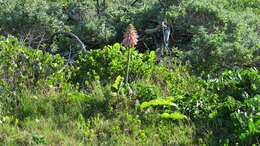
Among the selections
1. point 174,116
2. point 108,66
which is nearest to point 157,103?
point 174,116

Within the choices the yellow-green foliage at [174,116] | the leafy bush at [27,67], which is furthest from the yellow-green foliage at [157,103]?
the leafy bush at [27,67]

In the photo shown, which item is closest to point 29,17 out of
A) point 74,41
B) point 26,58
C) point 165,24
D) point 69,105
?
point 74,41

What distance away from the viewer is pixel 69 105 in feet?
15.1

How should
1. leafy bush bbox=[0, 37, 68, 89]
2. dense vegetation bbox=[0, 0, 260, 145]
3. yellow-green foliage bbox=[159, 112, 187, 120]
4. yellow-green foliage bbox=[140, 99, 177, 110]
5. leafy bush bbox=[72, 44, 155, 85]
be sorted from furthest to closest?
leafy bush bbox=[72, 44, 155, 85] → leafy bush bbox=[0, 37, 68, 89] → yellow-green foliage bbox=[140, 99, 177, 110] → yellow-green foliage bbox=[159, 112, 187, 120] → dense vegetation bbox=[0, 0, 260, 145]

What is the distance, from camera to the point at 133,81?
5.22 meters

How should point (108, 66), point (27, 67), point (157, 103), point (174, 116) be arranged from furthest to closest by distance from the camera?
1. point (108, 66)
2. point (27, 67)
3. point (157, 103)
4. point (174, 116)

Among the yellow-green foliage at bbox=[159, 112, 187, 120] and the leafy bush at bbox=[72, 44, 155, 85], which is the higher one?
the leafy bush at bbox=[72, 44, 155, 85]

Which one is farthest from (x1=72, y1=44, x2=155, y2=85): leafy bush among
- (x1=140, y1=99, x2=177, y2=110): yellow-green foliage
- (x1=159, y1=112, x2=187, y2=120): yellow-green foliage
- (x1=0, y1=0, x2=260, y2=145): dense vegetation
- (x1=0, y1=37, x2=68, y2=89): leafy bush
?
(x1=159, y1=112, x2=187, y2=120): yellow-green foliage

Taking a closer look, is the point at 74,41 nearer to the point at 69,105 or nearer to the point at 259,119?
the point at 69,105

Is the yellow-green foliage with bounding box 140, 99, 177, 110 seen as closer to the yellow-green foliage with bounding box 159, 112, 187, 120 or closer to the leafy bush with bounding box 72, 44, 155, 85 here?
the yellow-green foliage with bounding box 159, 112, 187, 120

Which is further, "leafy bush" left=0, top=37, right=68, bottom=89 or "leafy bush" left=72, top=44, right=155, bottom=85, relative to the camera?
"leafy bush" left=72, top=44, right=155, bottom=85

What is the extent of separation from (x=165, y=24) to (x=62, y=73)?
296cm

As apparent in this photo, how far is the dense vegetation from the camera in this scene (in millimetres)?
4031

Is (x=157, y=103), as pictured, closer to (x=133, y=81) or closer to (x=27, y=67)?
(x=133, y=81)
